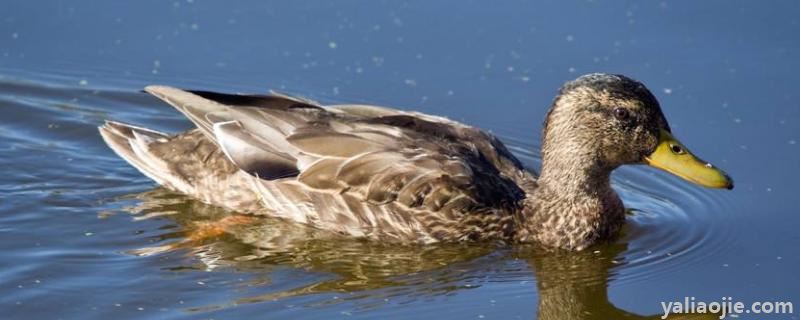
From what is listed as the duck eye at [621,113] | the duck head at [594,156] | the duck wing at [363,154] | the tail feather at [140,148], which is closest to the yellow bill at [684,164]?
the duck head at [594,156]

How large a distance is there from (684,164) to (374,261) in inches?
78.1

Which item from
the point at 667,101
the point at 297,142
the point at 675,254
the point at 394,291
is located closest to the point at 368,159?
the point at 297,142

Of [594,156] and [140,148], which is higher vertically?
[594,156]

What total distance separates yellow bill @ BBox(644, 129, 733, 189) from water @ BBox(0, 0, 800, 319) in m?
A: 0.52

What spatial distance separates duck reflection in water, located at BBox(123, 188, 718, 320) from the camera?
873 cm

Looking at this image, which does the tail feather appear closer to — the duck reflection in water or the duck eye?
the duck reflection in water

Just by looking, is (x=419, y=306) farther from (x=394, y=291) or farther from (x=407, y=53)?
(x=407, y=53)

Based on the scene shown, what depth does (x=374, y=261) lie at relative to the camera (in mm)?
9258

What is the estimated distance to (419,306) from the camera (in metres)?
8.52

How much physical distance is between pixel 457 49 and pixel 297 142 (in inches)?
97.0

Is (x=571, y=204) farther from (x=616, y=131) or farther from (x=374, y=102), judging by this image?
(x=374, y=102)
